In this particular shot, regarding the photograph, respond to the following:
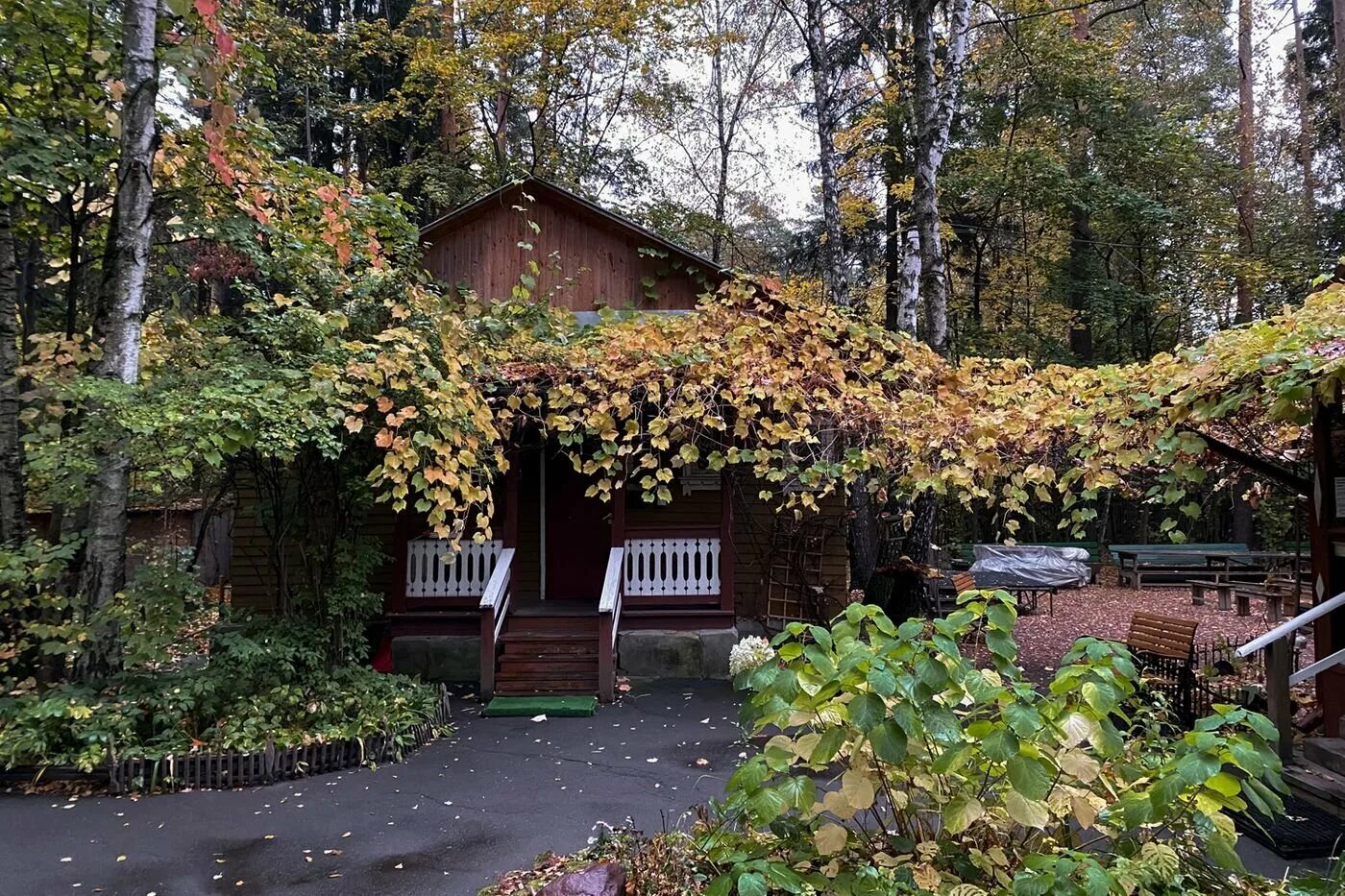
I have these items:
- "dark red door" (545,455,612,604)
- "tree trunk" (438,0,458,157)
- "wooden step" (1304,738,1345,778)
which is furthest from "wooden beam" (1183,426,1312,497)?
"tree trunk" (438,0,458,157)

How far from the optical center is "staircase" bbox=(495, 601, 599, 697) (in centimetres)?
801

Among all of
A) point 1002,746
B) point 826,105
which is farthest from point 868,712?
point 826,105

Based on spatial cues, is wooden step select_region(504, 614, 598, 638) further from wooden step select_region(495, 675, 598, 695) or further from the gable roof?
the gable roof

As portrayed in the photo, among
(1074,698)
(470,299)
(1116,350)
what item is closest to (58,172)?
(470,299)

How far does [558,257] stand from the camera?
1127 centimetres

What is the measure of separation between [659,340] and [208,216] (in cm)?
452

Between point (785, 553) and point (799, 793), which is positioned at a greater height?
point (785, 553)

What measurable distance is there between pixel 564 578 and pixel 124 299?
6.24 meters

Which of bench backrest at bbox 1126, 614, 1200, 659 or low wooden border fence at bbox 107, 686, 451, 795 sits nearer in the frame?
low wooden border fence at bbox 107, 686, 451, 795

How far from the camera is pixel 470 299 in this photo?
8.34m

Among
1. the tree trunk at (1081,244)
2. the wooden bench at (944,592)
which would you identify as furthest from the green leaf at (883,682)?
the tree trunk at (1081,244)

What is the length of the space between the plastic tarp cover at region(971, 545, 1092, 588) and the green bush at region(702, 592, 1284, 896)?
13.9 meters

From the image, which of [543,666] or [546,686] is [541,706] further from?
[543,666]

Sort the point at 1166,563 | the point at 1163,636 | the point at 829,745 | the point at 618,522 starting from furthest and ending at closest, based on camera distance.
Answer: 1. the point at 1166,563
2. the point at 618,522
3. the point at 1163,636
4. the point at 829,745
